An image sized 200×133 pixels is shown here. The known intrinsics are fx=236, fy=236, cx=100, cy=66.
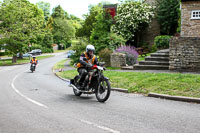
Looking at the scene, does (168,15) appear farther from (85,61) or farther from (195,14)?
(85,61)

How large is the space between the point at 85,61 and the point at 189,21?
48.6 feet

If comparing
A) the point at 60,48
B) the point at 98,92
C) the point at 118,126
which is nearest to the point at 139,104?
the point at 98,92

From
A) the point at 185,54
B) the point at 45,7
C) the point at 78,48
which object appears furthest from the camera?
the point at 45,7

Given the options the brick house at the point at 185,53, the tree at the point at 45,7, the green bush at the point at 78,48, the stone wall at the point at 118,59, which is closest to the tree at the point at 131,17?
the green bush at the point at 78,48

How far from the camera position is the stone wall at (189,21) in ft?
66.4

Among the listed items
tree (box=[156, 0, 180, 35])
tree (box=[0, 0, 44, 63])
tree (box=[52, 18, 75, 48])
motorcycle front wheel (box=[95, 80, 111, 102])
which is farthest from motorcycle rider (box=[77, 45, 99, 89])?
tree (box=[52, 18, 75, 48])

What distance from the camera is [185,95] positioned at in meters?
8.35

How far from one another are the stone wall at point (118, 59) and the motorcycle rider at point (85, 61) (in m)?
10.3

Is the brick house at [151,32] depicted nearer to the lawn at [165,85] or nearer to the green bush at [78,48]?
the green bush at [78,48]

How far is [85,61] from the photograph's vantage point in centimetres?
892

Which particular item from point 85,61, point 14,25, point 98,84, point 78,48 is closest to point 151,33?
point 78,48

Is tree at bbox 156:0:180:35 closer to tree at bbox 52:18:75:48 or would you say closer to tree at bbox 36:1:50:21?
tree at bbox 52:18:75:48

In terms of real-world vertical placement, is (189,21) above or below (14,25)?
below

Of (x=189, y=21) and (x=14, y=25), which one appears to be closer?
(x=189, y=21)
